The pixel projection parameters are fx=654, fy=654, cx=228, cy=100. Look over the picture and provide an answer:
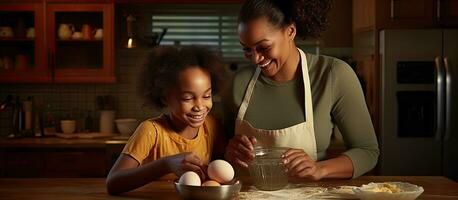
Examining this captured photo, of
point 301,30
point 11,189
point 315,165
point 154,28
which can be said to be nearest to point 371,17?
point 154,28

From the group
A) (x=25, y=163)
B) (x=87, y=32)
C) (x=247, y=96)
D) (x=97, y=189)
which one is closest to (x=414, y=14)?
(x=87, y=32)

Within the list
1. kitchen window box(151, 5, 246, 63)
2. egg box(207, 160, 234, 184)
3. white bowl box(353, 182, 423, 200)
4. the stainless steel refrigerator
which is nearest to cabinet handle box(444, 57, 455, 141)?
the stainless steel refrigerator

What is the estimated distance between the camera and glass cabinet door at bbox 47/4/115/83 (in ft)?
13.5

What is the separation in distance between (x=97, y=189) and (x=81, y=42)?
2536 mm

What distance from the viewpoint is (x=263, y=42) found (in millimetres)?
1931

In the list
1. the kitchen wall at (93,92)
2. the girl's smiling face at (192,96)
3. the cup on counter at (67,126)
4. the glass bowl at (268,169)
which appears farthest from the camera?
the kitchen wall at (93,92)

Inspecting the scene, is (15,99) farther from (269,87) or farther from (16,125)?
(269,87)

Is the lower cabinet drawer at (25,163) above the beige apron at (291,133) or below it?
below

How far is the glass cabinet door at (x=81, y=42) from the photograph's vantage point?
412cm

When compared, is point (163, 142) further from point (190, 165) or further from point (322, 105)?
point (322, 105)

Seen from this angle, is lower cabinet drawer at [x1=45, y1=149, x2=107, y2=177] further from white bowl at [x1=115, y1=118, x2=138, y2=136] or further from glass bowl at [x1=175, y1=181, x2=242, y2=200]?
glass bowl at [x1=175, y1=181, x2=242, y2=200]

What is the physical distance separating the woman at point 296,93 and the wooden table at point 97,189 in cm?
12

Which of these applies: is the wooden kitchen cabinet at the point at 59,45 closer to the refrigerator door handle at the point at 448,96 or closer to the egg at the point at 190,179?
the refrigerator door handle at the point at 448,96

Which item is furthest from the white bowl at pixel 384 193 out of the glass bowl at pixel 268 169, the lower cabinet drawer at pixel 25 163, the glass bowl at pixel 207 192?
the lower cabinet drawer at pixel 25 163
